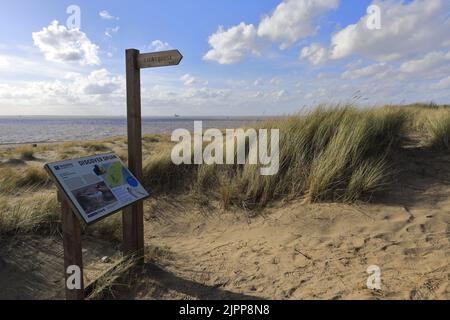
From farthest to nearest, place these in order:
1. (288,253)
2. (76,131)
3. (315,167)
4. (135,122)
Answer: (76,131), (315,167), (288,253), (135,122)

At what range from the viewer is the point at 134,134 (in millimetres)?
3887

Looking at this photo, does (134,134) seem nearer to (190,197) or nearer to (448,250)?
(190,197)

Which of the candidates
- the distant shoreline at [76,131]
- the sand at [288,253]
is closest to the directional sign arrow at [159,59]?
the sand at [288,253]

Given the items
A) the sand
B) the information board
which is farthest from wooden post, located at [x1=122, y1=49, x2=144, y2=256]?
the sand

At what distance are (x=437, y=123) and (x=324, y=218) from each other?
398 cm

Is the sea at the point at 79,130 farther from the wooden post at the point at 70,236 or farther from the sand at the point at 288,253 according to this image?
the wooden post at the point at 70,236

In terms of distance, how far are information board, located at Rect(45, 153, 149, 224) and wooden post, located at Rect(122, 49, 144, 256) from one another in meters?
0.22

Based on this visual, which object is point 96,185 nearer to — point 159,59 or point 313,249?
point 159,59

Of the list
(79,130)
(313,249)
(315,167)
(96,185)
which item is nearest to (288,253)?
(313,249)

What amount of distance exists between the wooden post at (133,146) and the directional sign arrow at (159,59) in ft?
0.27

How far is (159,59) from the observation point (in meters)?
3.65

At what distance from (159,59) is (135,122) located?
74 cm

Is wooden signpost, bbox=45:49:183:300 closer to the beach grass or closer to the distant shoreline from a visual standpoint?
the beach grass

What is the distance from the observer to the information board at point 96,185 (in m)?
2.93
